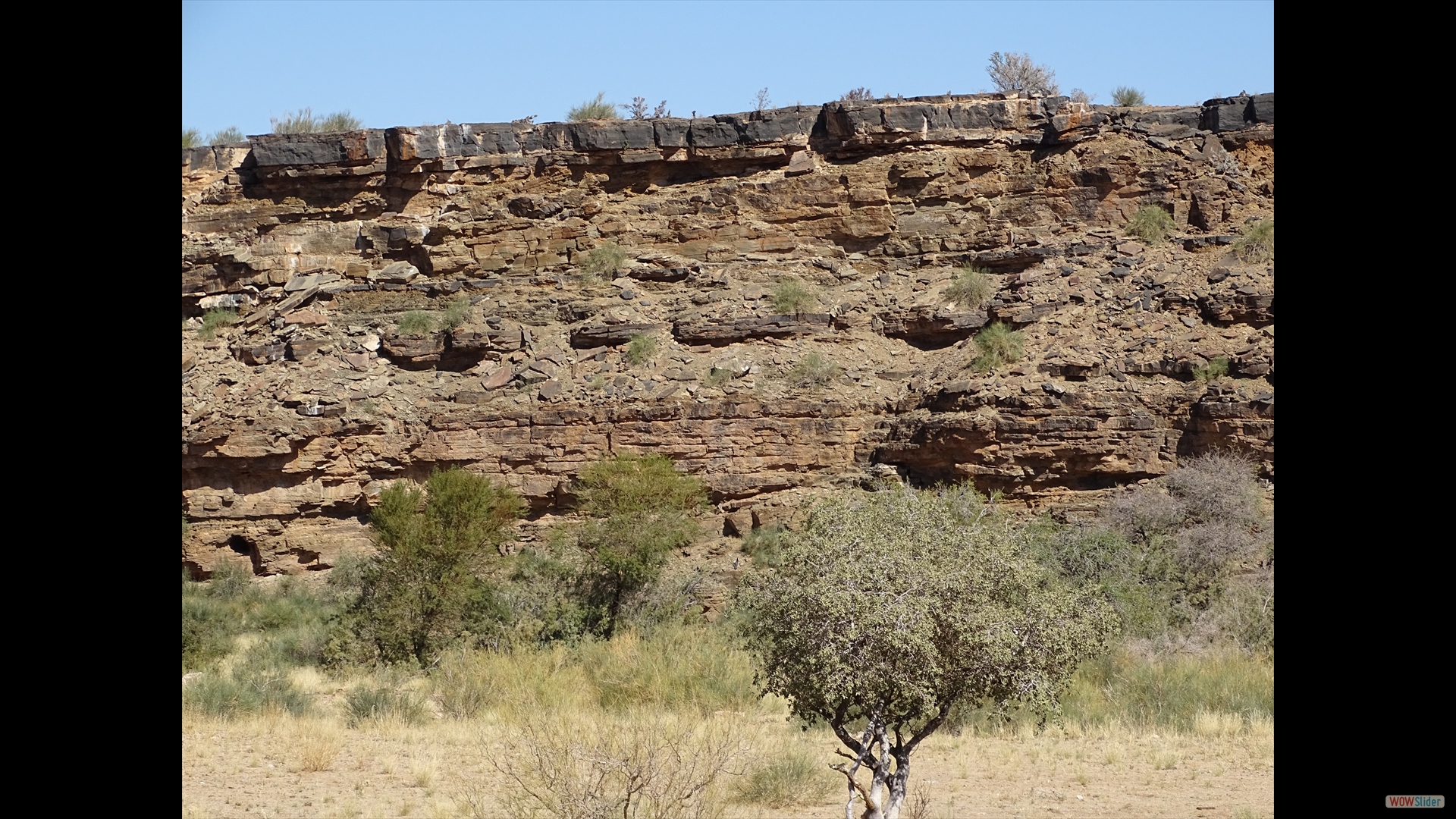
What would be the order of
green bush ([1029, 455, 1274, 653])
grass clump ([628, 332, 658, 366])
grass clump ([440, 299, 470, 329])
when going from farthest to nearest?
1. grass clump ([440, 299, 470, 329])
2. grass clump ([628, 332, 658, 366])
3. green bush ([1029, 455, 1274, 653])

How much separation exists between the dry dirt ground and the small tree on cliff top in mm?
943

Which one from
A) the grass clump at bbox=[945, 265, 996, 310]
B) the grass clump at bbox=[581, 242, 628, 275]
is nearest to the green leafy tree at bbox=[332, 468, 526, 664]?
the grass clump at bbox=[581, 242, 628, 275]

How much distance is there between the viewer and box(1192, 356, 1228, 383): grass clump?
2256 cm

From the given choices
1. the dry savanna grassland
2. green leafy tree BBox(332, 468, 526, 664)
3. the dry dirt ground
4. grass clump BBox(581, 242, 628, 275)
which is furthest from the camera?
grass clump BBox(581, 242, 628, 275)

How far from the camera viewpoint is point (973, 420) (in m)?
22.8

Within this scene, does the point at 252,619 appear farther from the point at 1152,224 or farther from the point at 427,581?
the point at 1152,224

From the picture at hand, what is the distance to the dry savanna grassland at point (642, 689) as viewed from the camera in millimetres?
9492

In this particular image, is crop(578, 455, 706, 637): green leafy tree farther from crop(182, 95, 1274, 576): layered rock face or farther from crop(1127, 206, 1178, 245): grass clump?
crop(1127, 206, 1178, 245): grass clump

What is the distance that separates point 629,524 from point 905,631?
13.1 metres

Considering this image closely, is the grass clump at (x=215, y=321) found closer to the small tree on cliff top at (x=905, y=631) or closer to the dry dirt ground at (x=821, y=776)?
the dry dirt ground at (x=821, y=776)

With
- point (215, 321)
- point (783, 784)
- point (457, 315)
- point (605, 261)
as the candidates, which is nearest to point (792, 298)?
point (605, 261)

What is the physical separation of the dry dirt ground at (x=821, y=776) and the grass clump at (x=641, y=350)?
1325 centimetres

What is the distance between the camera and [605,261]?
93.7ft
